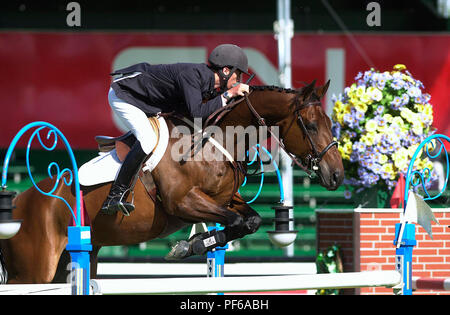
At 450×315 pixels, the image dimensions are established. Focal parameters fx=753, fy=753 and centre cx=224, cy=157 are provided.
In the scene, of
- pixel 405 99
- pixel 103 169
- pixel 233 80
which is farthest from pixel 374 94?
pixel 103 169

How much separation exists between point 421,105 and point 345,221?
122 centimetres

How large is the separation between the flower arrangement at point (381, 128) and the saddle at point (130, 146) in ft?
7.50

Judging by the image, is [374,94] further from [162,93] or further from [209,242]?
[209,242]

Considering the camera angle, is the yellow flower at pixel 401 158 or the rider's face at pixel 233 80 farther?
the yellow flower at pixel 401 158

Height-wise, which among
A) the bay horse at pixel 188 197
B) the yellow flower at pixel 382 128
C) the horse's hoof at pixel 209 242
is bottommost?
the horse's hoof at pixel 209 242

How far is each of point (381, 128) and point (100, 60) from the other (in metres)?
4.07

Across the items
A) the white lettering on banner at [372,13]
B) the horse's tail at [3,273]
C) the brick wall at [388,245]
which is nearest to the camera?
the horse's tail at [3,273]

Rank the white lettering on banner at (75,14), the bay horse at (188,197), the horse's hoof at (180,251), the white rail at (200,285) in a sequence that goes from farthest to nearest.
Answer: the white lettering on banner at (75,14) < the bay horse at (188,197) < the horse's hoof at (180,251) < the white rail at (200,285)

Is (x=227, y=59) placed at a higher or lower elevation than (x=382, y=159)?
higher

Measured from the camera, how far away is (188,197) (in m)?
4.68

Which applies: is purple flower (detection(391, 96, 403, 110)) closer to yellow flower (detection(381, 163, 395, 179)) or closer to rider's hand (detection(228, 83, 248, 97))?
yellow flower (detection(381, 163, 395, 179))

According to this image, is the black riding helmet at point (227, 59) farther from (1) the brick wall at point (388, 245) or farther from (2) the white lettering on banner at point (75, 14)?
(2) the white lettering on banner at point (75, 14)

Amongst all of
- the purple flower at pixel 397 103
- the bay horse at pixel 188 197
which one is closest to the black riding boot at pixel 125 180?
the bay horse at pixel 188 197

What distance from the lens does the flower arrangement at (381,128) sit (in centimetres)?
649
